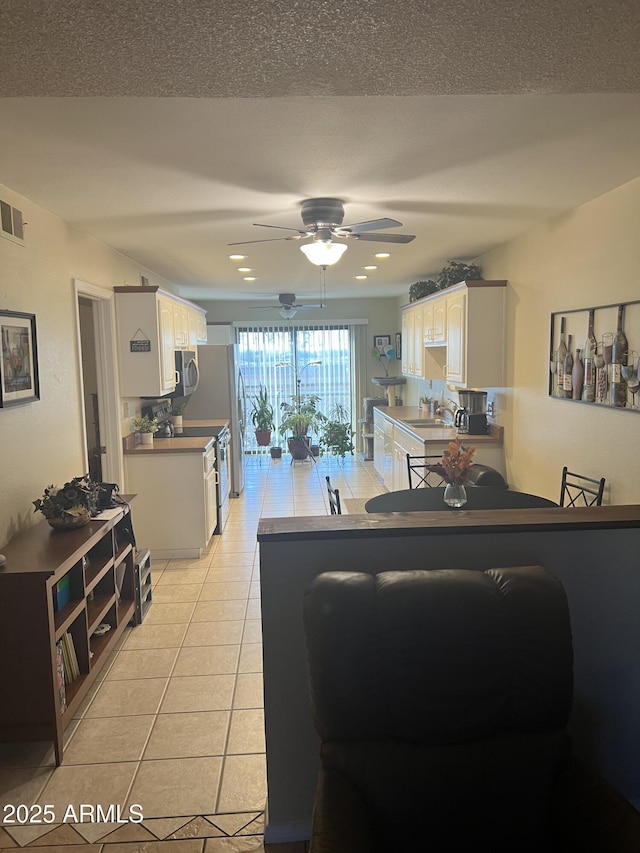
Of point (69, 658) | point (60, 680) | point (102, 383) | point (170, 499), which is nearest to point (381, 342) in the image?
point (170, 499)

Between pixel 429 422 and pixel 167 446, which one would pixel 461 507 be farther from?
pixel 429 422

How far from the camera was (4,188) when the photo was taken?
288cm

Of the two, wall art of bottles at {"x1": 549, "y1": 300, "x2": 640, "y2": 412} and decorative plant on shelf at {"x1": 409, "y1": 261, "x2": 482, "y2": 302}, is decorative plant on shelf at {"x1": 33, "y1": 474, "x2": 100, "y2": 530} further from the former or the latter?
decorative plant on shelf at {"x1": 409, "y1": 261, "x2": 482, "y2": 302}

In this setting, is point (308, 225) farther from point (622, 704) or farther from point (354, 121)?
point (622, 704)

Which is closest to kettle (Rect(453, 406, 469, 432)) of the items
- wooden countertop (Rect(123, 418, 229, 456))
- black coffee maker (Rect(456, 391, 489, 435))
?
black coffee maker (Rect(456, 391, 489, 435))

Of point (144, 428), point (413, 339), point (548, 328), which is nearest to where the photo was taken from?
point (548, 328)

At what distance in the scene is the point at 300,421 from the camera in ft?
30.4

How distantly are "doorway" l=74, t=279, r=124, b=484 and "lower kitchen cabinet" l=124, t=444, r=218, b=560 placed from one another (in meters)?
A: 0.20

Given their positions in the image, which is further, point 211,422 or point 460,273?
point 211,422

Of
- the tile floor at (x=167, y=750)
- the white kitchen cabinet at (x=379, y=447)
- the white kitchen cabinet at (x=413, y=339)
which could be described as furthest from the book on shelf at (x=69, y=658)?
the white kitchen cabinet at (x=379, y=447)

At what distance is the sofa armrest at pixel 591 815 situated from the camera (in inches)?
54.7

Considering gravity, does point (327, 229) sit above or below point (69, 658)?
above

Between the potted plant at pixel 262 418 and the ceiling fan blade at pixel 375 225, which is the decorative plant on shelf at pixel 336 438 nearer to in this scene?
the potted plant at pixel 262 418

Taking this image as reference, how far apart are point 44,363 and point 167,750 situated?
6.83ft
